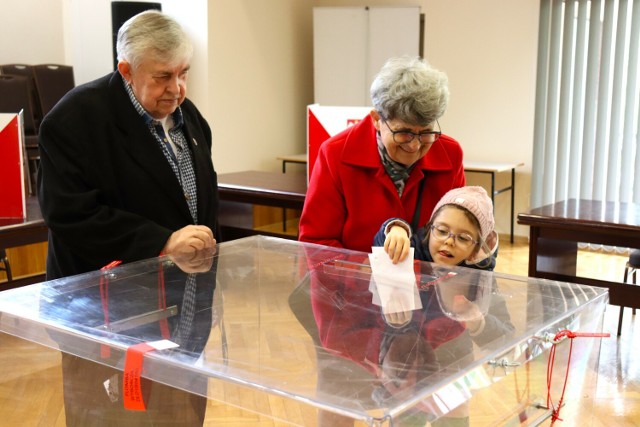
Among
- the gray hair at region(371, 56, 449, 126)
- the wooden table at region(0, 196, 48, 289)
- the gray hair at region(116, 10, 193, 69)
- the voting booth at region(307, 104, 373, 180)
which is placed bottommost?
the wooden table at region(0, 196, 48, 289)

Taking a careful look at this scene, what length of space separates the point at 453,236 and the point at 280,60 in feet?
19.7

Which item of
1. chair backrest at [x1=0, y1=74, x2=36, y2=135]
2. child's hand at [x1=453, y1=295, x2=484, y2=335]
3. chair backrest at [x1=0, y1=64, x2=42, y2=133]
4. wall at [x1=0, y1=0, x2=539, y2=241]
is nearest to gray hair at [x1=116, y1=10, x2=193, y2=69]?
child's hand at [x1=453, y1=295, x2=484, y2=335]

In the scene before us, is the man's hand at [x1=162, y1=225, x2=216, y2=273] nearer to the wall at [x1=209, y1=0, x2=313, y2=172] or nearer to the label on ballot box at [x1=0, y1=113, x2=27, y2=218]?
the label on ballot box at [x1=0, y1=113, x2=27, y2=218]

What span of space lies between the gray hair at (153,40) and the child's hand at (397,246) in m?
0.65

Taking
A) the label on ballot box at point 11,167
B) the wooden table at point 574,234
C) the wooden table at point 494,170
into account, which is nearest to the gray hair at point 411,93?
the wooden table at point 574,234

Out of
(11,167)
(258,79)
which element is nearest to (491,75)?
(258,79)

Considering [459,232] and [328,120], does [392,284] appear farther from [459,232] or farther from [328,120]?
[328,120]

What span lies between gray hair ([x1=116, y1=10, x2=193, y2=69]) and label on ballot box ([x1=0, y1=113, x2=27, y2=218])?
5.87 ft

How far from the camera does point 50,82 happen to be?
7281 mm

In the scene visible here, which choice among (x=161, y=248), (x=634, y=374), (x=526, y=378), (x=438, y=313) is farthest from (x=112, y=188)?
(x=634, y=374)

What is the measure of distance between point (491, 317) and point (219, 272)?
2.15 feet

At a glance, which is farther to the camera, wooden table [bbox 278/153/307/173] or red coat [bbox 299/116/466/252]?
wooden table [bbox 278/153/307/173]

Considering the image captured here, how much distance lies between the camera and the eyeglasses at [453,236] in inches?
74.0

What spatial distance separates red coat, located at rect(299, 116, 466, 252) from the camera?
2.03 meters
